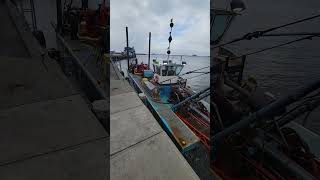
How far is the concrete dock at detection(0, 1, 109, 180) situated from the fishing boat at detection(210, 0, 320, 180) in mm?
825

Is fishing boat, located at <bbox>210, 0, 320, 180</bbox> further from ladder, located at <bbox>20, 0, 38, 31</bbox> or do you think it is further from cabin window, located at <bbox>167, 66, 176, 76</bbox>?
cabin window, located at <bbox>167, 66, 176, 76</bbox>

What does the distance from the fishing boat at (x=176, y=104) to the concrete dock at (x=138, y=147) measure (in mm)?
274

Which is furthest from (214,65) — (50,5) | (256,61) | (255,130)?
(50,5)

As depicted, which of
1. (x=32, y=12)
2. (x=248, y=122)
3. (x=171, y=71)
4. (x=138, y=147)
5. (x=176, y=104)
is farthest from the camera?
(x=171, y=71)

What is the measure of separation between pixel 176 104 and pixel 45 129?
4008mm

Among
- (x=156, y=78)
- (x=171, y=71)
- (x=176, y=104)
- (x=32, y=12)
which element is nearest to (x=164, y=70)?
(x=171, y=71)

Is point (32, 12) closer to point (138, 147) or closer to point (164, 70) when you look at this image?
point (138, 147)

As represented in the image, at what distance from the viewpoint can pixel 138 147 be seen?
121 centimetres

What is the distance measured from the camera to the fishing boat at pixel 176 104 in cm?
246

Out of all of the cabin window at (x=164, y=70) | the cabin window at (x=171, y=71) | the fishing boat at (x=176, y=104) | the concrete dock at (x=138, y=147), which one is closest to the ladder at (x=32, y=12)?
the fishing boat at (x=176, y=104)

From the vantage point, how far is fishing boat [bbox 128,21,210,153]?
246cm

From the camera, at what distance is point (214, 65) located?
1.42m

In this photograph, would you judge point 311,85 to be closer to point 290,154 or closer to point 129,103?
point 290,154

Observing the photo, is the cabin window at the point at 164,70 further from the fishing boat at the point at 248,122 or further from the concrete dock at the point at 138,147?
the concrete dock at the point at 138,147
